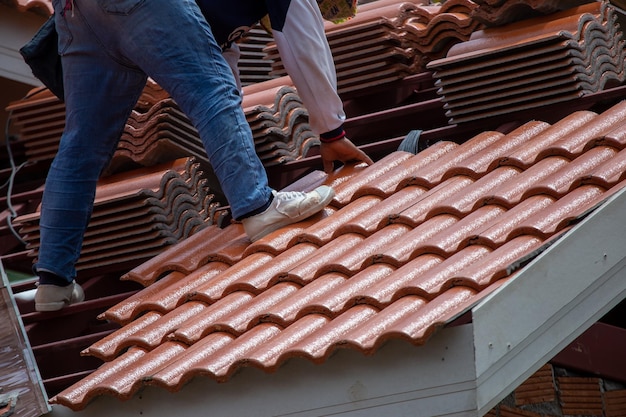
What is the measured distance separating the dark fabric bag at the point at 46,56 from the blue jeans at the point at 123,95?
35 cm

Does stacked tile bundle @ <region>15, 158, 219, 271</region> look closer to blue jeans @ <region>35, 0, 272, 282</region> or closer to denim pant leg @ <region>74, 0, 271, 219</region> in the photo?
blue jeans @ <region>35, 0, 272, 282</region>

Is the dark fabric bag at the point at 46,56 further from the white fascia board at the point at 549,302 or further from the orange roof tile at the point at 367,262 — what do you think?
the white fascia board at the point at 549,302

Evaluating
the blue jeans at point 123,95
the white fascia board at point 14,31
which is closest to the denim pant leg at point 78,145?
the blue jeans at point 123,95

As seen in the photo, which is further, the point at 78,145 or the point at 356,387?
the point at 78,145

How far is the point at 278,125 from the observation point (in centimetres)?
632

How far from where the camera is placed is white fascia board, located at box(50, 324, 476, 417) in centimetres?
376

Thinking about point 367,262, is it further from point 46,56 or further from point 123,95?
point 46,56

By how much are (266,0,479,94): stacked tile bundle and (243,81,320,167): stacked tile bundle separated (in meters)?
0.39

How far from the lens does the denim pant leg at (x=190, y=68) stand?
504 cm

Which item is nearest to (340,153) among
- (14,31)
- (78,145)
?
(78,145)

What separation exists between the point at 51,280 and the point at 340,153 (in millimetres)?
1244

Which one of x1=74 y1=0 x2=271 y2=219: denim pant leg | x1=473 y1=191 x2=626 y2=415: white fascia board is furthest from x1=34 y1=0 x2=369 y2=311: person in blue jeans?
x1=473 y1=191 x2=626 y2=415: white fascia board

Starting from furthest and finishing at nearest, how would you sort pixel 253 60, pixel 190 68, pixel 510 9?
pixel 253 60 → pixel 510 9 → pixel 190 68

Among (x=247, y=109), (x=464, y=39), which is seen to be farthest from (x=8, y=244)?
(x=464, y=39)
